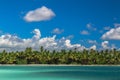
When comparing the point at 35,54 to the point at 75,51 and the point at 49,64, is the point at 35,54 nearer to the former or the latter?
the point at 49,64

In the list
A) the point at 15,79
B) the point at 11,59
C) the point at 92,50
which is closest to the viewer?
the point at 15,79

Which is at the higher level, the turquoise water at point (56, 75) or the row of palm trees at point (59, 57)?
the row of palm trees at point (59, 57)

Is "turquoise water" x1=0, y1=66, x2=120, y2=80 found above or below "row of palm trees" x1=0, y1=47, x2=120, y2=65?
below

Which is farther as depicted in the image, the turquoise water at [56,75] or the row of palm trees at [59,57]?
the row of palm trees at [59,57]

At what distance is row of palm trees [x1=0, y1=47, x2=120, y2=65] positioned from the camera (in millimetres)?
129500

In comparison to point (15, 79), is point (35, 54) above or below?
above

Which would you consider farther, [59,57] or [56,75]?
[59,57]

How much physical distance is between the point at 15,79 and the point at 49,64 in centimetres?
8062

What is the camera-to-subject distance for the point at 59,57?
131000 mm

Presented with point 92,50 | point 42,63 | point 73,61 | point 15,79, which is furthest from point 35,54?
point 15,79

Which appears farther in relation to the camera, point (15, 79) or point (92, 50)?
point (92, 50)

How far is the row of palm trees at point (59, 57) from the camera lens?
12950 centimetres

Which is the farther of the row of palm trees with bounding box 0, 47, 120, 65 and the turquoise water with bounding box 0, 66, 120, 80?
the row of palm trees with bounding box 0, 47, 120, 65

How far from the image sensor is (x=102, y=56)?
5266 inches
